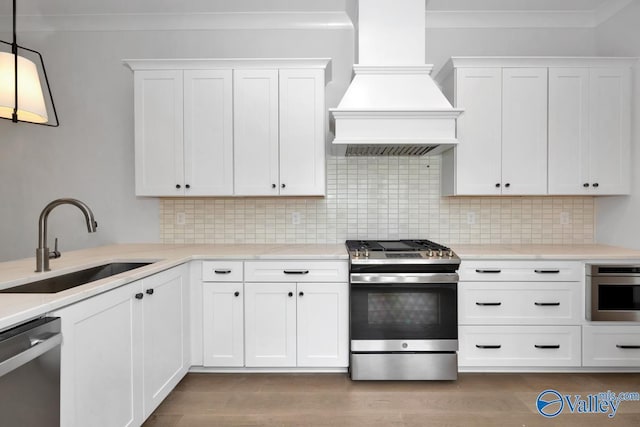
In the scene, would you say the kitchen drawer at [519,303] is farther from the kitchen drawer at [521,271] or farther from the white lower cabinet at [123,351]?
the white lower cabinet at [123,351]

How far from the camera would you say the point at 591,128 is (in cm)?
290

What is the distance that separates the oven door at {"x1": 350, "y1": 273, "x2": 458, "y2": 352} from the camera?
2561 millimetres

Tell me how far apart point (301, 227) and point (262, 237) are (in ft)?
1.20

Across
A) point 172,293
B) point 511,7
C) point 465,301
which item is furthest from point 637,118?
point 172,293

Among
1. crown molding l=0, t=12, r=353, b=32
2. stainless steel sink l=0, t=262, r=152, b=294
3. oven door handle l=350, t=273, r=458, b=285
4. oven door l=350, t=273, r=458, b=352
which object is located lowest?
oven door l=350, t=273, r=458, b=352

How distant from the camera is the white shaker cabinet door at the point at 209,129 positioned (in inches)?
115

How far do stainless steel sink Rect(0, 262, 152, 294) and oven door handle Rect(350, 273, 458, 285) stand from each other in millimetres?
1518

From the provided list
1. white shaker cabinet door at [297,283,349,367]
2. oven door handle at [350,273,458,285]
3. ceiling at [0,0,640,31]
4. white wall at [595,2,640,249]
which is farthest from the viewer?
ceiling at [0,0,640,31]

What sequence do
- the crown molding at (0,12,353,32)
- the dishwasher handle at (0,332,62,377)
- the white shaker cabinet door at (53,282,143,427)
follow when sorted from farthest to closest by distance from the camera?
the crown molding at (0,12,353,32), the white shaker cabinet door at (53,282,143,427), the dishwasher handle at (0,332,62,377)

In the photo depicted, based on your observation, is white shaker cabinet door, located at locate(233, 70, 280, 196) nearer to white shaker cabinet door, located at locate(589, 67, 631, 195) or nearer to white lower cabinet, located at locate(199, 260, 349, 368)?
white lower cabinet, located at locate(199, 260, 349, 368)

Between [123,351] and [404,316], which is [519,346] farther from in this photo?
[123,351]

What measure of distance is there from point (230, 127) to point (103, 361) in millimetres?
1900

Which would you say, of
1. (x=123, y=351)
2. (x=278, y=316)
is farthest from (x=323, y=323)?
(x=123, y=351)

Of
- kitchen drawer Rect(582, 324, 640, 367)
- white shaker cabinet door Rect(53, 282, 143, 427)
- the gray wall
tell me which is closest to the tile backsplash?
the gray wall
